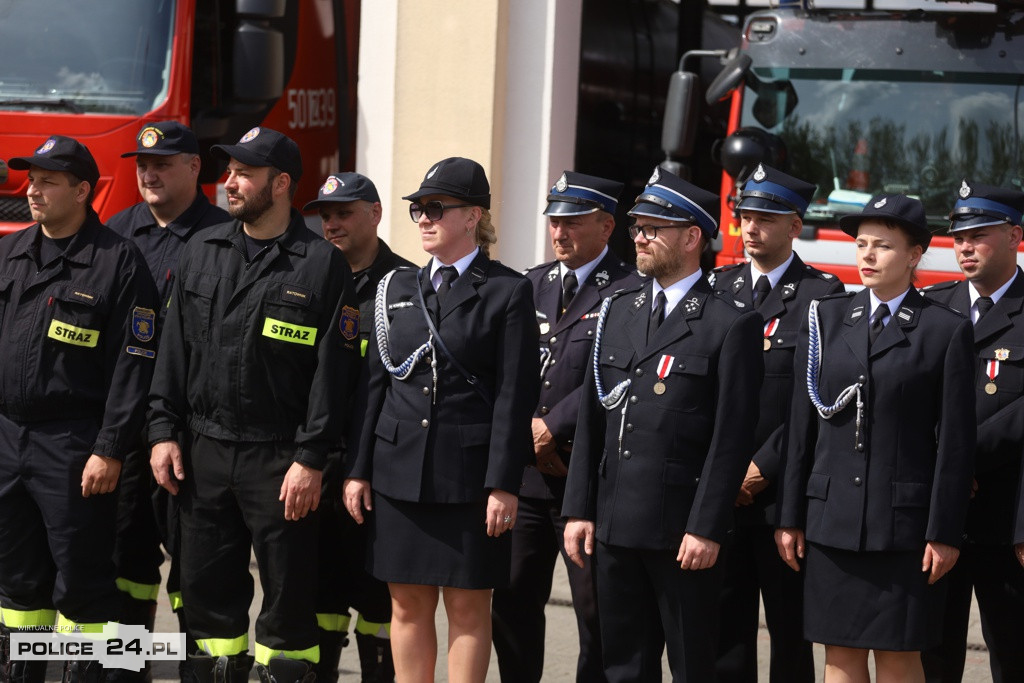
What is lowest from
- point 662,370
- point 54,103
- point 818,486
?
point 818,486

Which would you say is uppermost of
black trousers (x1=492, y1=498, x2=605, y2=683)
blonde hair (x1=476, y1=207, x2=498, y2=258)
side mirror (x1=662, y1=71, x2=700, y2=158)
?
side mirror (x1=662, y1=71, x2=700, y2=158)

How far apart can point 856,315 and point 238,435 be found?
212 centimetres

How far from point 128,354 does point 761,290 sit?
229cm

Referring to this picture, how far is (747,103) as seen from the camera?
8.61 m

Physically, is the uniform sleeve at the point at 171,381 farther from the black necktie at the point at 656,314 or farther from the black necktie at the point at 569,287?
the black necktie at the point at 656,314

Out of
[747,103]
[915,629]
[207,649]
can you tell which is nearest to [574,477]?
[915,629]

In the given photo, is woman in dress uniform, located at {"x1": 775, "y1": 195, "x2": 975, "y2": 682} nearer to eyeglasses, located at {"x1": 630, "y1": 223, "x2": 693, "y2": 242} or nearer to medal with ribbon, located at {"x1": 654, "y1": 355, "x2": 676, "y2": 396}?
medal with ribbon, located at {"x1": 654, "y1": 355, "x2": 676, "y2": 396}

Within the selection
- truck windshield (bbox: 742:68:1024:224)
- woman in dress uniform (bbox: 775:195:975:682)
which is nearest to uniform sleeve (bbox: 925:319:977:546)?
woman in dress uniform (bbox: 775:195:975:682)

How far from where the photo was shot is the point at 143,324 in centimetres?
552

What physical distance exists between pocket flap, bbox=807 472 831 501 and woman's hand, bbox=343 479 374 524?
58.3 inches

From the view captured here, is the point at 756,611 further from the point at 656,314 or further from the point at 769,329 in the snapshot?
the point at 656,314

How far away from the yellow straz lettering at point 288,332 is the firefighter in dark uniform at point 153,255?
829 millimetres

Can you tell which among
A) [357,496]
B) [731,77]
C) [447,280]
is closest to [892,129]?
[731,77]

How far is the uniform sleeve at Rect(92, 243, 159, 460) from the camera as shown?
213 inches
